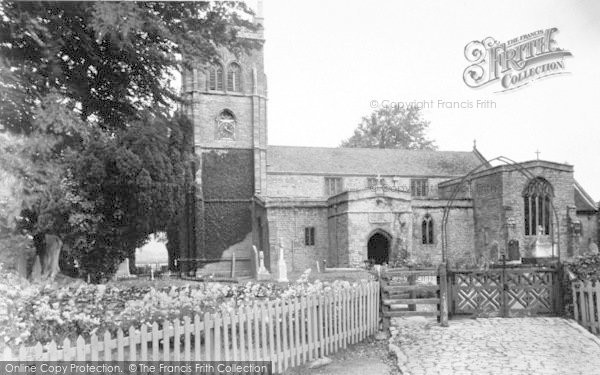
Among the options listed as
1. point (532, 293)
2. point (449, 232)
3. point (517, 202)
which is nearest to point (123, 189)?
point (532, 293)

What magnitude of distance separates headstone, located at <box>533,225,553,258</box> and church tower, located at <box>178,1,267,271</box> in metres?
16.8

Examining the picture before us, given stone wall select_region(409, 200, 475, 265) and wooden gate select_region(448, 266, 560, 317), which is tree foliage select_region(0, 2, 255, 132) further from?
stone wall select_region(409, 200, 475, 265)

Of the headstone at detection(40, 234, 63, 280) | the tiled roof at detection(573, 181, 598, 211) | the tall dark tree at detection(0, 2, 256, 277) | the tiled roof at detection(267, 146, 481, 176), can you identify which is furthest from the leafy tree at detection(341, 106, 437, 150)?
the headstone at detection(40, 234, 63, 280)

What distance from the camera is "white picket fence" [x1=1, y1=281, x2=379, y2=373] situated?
5473 mm

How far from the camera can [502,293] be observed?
1080cm

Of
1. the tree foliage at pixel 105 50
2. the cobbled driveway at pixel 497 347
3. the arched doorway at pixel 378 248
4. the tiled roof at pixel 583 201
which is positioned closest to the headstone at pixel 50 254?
the tree foliage at pixel 105 50

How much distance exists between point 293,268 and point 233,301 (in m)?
24.9

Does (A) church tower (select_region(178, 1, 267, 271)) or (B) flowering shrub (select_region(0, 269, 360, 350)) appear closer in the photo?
(B) flowering shrub (select_region(0, 269, 360, 350))

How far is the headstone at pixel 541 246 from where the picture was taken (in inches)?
1042

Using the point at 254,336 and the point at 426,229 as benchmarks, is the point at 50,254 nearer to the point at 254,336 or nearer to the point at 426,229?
the point at 254,336

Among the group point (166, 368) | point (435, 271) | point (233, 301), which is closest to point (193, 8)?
point (233, 301)

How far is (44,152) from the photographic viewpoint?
10.0 metres

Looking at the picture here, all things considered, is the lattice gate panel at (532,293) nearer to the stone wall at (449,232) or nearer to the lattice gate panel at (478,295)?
the lattice gate panel at (478,295)

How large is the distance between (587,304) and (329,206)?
78.6ft
